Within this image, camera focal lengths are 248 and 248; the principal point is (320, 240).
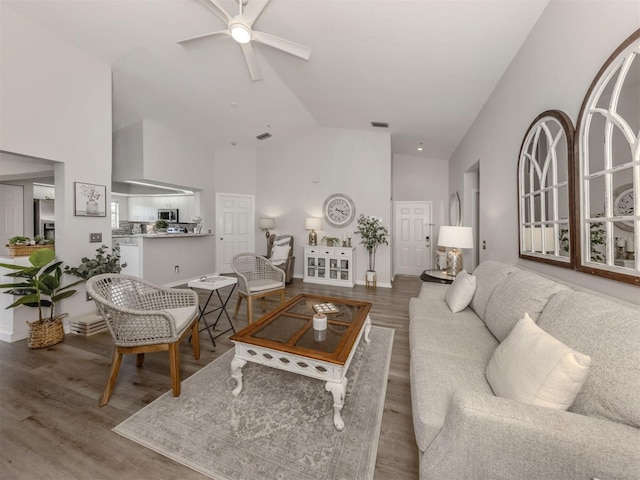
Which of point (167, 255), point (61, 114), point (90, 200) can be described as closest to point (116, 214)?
point (167, 255)

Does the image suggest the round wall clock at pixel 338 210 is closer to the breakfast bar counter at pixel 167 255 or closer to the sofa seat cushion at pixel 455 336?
the breakfast bar counter at pixel 167 255

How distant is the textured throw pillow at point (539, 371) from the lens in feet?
3.01

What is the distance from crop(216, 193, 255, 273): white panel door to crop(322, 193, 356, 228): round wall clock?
201 centimetres

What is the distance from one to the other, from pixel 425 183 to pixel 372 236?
7.62 feet

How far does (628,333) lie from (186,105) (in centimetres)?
534

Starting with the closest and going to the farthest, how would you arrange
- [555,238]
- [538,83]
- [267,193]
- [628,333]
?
[628,333] < [555,238] < [538,83] < [267,193]

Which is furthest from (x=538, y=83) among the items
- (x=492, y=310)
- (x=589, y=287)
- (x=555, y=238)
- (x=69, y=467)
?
(x=69, y=467)

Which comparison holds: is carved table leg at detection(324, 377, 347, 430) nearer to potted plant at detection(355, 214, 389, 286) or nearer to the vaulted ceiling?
the vaulted ceiling

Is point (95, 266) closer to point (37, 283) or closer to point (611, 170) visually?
point (37, 283)

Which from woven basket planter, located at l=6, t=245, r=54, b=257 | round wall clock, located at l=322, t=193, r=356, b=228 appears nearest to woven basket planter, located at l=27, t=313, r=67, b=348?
woven basket planter, located at l=6, t=245, r=54, b=257

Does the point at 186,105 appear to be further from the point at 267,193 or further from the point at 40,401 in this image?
the point at 40,401

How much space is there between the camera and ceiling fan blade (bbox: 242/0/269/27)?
2.02 meters

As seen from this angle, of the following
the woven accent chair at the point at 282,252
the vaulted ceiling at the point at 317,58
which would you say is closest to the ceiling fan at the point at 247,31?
the vaulted ceiling at the point at 317,58

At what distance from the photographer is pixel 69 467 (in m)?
1.25
